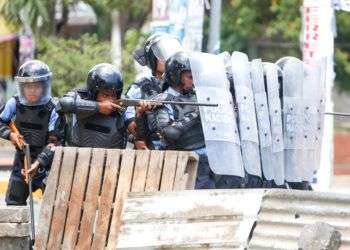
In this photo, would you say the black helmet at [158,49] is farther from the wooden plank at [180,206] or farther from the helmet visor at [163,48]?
the wooden plank at [180,206]

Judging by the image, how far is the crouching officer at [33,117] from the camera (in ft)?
29.9

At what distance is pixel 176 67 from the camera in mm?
8492

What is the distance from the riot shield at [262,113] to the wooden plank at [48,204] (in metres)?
1.39

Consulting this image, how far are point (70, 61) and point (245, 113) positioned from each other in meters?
14.1

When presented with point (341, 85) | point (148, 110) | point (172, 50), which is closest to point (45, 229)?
point (148, 110)

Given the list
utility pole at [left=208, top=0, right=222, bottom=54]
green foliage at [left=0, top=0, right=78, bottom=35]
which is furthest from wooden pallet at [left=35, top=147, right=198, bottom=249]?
green foliage at [left=0, top=0, right=78, bottom=35]

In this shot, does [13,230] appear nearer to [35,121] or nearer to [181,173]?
[181,173]

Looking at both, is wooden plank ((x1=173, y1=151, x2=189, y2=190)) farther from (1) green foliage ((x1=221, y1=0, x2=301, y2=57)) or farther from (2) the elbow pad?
(1) green foliage ((x1=221, y1=0, x2=301, y2=57))

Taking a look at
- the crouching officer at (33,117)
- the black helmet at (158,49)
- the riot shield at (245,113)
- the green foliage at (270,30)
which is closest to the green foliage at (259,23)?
the green foliage at (270,30)

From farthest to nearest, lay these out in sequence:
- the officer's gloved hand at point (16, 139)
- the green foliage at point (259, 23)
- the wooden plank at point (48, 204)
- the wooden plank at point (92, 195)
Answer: the green foliage at point (259, 23), the officer's gloved hand at point (16, 139), the wooden plank at point (48, 204), the wooden plank at point (92, 195)

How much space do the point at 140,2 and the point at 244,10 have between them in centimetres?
208

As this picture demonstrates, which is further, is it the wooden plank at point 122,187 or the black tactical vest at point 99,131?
the black tactical vest at point 99,131

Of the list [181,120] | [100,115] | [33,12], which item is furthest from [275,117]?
[33,12]

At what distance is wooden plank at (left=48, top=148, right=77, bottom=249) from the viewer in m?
7.65
